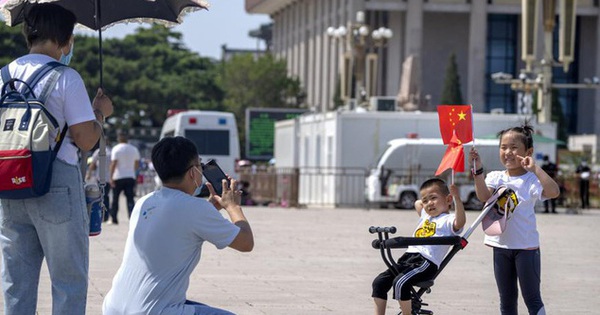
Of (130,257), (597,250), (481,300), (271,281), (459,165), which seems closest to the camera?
(130,257)

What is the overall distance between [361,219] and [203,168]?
21683mm

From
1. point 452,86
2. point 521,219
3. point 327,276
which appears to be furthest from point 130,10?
point 452,86

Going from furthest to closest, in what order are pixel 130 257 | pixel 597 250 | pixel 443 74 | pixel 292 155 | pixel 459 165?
pixel 443 74, pixel 292 155, pixel 597 250, pixel 459 165, pixel 130 257

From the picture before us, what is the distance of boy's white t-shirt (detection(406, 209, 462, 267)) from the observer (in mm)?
8047

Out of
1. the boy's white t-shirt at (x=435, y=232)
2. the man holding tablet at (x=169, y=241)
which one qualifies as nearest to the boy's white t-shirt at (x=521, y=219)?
the boy's white t-shirt at (x=435, y=232)

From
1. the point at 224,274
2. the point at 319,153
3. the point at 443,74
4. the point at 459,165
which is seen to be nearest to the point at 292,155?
the point at 319,153

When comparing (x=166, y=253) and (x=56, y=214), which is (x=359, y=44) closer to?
(x=56, y=214)

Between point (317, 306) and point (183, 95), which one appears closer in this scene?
point (317, 306)

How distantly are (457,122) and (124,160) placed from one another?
15.4 metres

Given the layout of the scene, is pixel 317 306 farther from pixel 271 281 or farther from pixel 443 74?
pixel 443 74

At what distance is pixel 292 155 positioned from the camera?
43.5 meters

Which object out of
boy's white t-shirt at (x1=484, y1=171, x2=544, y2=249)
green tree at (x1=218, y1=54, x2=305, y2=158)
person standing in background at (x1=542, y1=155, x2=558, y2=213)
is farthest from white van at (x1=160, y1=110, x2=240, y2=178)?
green tree at (x1=218, y1=54, x2=305, y2=158)

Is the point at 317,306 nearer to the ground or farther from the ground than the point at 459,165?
nearer to the ground

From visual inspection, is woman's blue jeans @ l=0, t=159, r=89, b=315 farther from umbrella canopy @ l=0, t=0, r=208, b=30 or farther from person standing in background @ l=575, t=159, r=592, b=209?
person standing in background @ l=575, t=159, r=592, b=209
